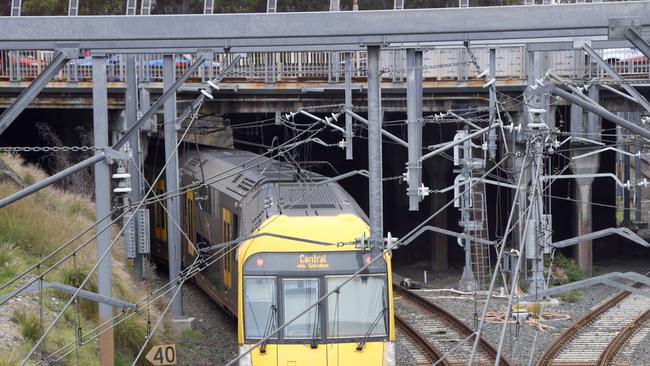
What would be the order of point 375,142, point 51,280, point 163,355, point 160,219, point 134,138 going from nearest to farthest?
point 375,142
point 163,355
point 51,280
point 134,138
point 160,219

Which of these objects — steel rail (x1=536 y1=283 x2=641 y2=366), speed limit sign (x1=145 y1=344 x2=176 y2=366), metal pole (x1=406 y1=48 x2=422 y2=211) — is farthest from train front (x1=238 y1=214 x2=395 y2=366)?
steel rail (x1=536 y1=283 x2=641 y2=366)

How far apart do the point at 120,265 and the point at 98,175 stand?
793cm

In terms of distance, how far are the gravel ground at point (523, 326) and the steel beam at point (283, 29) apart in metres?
6.10

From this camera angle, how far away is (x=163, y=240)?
26.2 m

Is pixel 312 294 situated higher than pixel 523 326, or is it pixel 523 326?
pixel 312 294

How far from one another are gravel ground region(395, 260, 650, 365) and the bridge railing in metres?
5.49

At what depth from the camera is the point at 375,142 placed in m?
11.2

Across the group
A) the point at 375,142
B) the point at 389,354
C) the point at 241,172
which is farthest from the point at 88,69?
the point at 375,142

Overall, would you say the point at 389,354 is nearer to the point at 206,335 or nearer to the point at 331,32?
the point at 331,32

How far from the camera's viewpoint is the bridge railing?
28344 mm

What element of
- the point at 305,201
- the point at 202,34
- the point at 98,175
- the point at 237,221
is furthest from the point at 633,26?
the point at 237,221

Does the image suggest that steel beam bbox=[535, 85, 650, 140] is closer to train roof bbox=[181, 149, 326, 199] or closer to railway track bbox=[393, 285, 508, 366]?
train roof bbox=[181, 149, 326, 199]

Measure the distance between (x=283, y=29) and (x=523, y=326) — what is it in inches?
473

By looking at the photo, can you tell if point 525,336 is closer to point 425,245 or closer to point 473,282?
point 473,282
